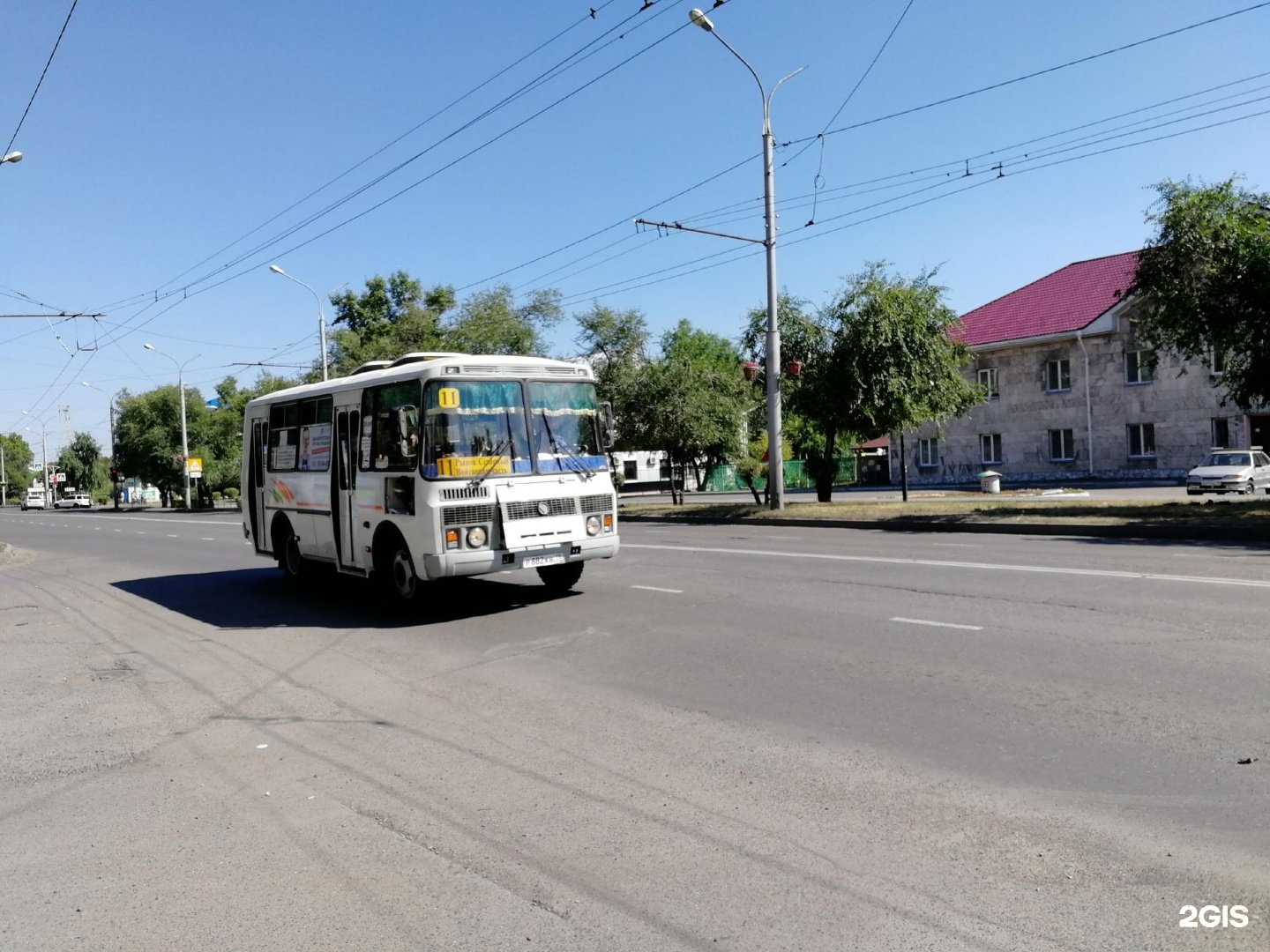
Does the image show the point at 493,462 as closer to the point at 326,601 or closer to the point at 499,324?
the point at 326,601

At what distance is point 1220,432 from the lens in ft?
124

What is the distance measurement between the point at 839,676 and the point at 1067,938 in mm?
3730

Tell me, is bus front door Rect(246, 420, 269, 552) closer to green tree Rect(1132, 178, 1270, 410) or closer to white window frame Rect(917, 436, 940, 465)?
green tree Rect(1132, 178, 1270, 410)

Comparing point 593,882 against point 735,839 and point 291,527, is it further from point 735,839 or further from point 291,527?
point 291,527

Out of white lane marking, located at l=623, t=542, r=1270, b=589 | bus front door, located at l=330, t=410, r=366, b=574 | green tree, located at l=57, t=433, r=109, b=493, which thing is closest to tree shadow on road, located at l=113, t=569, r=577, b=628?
bus front door, located at l=330, t=410, r=366, b=574

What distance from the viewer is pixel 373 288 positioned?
7062cm

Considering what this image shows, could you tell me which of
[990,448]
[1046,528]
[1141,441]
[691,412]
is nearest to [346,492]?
[1046,528]

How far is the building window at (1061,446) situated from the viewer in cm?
4250

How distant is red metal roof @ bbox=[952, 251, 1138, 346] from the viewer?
4191 cm

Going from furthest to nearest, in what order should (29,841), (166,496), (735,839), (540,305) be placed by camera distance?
1. (166,496)
2. (540,305)
3. (29,841)
4. (735,839)

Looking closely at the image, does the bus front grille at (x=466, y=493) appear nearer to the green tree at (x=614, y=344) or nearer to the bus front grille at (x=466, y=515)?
the bus front grille at (x=466, y=515)

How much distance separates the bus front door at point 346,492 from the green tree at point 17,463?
163225 millimetres

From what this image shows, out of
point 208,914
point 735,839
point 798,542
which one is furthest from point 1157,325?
point 208,914

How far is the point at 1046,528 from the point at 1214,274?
5.91m
